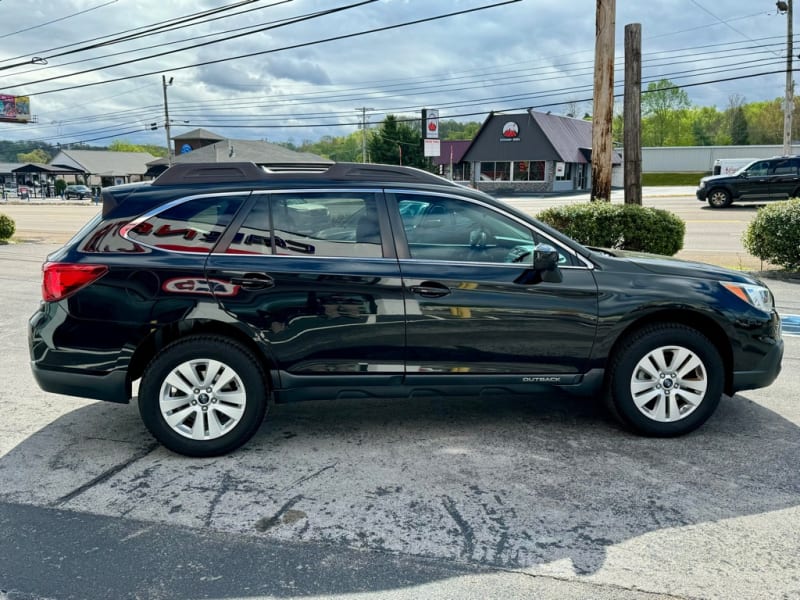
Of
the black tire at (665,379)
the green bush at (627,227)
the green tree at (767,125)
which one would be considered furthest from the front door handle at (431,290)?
the green tree at (767,125)

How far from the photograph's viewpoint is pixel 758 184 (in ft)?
85.1

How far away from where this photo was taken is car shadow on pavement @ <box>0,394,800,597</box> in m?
3.48

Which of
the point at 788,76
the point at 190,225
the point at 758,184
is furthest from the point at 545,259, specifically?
the point at 788,76

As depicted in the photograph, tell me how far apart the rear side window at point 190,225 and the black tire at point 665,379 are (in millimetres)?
2662

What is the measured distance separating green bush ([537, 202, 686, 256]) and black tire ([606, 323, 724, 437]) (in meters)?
6.91

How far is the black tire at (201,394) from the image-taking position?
4.30m

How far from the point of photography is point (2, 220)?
19375mm

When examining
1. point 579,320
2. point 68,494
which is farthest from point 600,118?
point 68,494

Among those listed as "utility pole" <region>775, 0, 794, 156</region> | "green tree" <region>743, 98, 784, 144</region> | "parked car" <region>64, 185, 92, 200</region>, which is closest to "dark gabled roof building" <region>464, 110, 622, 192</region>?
"utility pole" <region>775, 0, 794, 156</region>

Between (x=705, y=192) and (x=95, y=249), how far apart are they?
26811 mm

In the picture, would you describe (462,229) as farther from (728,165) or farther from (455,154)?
(455,154)

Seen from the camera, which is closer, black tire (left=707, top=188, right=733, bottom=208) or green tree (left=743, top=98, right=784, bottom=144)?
black tire (left=707, top=188, right=733, bottom=208)

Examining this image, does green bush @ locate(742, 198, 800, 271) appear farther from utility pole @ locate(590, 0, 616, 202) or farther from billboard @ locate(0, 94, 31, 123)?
billboard @ locate(0, 94, 31, 123)

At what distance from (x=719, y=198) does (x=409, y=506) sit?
26.7 meters
